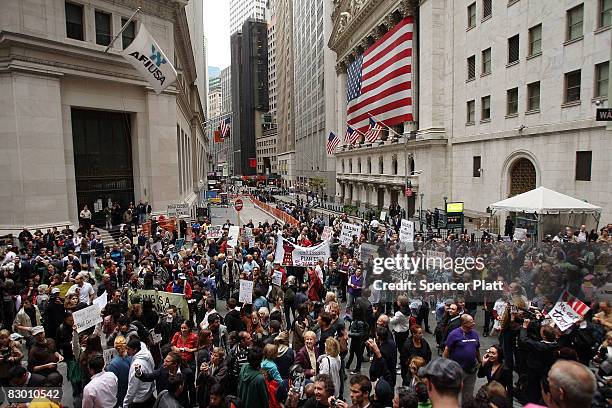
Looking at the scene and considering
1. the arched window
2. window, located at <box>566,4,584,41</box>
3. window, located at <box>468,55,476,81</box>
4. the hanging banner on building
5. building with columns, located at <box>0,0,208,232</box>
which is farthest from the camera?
window, located at <box>468,55,476,81</box>

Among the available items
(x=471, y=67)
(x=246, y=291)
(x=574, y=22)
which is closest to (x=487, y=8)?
(x=471, y=67)

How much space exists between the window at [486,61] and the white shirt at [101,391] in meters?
30.8

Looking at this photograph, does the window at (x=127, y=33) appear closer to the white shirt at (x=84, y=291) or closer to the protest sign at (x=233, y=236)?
the protest sign at (x=233, y=236)

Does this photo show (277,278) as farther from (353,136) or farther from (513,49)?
(353,136)

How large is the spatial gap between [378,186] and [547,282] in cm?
3817

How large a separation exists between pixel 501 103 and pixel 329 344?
27063 mm

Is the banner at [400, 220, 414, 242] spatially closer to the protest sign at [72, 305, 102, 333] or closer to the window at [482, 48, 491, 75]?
the protest sign at [72, 305, 102, 333]

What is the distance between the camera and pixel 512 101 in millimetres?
28312

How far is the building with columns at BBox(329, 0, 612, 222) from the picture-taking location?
73.0 ft

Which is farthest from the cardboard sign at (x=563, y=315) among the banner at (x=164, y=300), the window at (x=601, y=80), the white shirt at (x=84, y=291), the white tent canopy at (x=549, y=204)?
the window at (x=601, y=80)

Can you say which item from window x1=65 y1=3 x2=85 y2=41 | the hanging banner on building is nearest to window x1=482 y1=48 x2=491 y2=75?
the hanging banner on building

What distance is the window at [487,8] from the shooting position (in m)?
29.6

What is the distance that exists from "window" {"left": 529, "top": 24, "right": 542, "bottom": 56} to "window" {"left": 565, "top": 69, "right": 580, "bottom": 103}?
9.12ft

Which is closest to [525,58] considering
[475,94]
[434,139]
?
[475,94]
